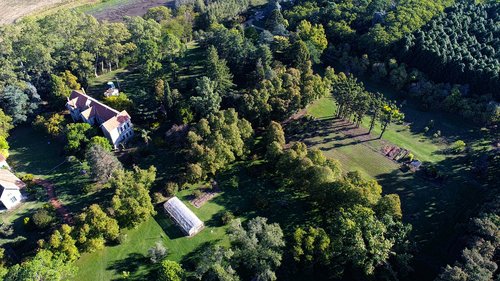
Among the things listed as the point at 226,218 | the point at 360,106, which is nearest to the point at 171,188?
the point at 226,218

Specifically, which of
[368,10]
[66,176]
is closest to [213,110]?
[66,176]

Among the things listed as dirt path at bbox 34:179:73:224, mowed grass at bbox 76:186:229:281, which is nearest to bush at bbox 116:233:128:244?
mowed grass at bbox 76:186:229:281

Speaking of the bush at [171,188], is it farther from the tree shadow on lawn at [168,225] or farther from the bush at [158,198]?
the tree shadow on lawn at [168,225]

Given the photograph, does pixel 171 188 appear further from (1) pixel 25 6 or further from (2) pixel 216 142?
(1) pixel 25 6

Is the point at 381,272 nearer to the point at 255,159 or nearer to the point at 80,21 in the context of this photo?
the point at 255,159

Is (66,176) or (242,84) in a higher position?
(242,84)

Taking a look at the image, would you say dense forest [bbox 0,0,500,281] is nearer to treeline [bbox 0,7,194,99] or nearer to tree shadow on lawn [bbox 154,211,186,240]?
treeline [bbox 0,7,194,99]

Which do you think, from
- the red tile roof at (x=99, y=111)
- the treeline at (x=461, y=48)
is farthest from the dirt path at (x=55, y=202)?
the treeline at (x=461, y=48)
